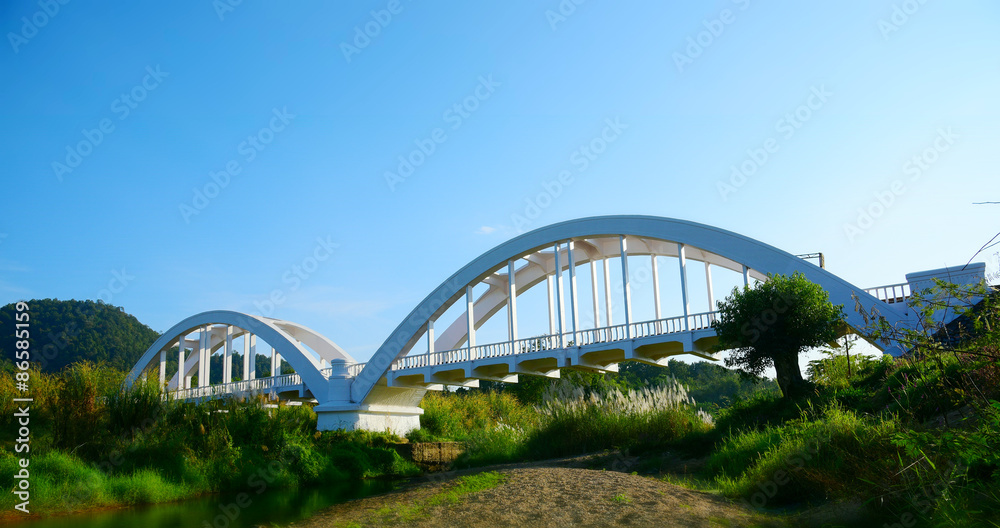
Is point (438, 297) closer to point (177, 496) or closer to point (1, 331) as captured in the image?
point (177, 496)

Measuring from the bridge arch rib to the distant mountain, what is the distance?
35.1 m

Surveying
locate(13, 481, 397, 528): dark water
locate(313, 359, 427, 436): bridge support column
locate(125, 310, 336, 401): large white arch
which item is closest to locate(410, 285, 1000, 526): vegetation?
locate(13, 481, 397, 528): dark water

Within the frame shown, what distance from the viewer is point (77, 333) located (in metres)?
52.5

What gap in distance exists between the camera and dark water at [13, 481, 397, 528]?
903 cm

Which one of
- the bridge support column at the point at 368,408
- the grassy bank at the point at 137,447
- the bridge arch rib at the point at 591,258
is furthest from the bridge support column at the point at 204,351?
the grassy bank at the point at 137,447

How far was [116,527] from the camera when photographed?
8.89 metres

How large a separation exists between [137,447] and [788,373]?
1270 centimetres

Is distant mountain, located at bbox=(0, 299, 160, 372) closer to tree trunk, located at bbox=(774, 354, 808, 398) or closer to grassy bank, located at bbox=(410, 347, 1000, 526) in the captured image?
grassy bank, located at bbox=(410, 347, 1000, 526)

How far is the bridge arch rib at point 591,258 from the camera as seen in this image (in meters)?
14.3

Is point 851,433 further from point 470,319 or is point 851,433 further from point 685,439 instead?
point 470,319

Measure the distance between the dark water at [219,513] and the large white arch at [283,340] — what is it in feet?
31.0

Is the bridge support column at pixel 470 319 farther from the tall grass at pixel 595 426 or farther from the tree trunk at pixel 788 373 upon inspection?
the tree trunk at pixel 788 373

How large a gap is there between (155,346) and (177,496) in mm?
20299

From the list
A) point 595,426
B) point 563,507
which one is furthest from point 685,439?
point 563,507
